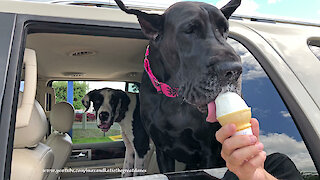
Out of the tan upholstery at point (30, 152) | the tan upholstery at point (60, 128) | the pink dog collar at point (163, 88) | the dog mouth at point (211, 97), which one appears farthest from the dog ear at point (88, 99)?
the dog mouth at point (211, 97)

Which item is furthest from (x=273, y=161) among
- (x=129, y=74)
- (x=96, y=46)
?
(x=129, y=74)

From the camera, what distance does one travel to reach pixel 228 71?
3.99 feet

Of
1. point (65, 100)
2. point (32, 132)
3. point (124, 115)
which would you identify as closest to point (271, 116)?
point (32, 132)

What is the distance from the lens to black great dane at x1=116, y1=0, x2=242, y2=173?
1303 millimetres

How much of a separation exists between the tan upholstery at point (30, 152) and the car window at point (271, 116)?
124cm

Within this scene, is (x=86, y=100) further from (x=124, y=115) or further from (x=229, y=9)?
(x=229, y=9)

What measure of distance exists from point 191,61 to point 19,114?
898 millimetres

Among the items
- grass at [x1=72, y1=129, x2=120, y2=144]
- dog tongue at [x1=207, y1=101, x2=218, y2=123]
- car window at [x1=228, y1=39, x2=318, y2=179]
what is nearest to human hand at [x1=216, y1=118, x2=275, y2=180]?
dog tongue at [x1=207, y1=101, x2=218, y2=123]

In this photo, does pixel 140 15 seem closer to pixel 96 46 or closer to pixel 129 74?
pixel 96 46

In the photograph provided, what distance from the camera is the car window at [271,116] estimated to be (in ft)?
4.70

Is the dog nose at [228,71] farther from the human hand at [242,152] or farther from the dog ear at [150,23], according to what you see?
the dog ear at [150,23]

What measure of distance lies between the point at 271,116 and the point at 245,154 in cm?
Answer: 83

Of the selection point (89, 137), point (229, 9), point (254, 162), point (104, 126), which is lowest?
point (89, 137)

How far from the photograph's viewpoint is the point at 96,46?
256 centimetres
